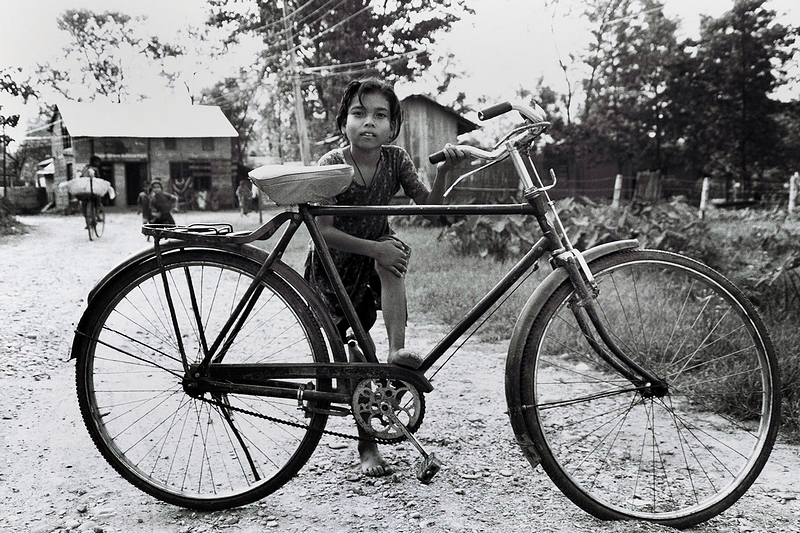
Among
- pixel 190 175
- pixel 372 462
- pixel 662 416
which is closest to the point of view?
pixel 372 462

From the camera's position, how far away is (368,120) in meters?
2.35

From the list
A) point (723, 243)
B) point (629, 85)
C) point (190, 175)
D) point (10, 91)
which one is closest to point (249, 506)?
point (10, 91)

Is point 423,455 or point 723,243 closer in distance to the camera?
point 423,455

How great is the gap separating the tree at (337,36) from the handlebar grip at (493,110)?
8.81 ft

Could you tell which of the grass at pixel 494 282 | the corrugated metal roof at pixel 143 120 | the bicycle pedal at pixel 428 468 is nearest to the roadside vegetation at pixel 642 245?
the grass at pixel 494 282

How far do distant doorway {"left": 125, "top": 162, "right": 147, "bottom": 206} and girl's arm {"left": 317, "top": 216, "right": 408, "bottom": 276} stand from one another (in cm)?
188

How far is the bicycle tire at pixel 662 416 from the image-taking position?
206 cm

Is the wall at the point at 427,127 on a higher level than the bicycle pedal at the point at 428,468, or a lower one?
higher

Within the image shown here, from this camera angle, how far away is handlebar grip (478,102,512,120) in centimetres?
203

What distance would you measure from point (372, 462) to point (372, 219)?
0.94 m

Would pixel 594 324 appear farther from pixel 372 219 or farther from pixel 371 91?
pixel 371 91

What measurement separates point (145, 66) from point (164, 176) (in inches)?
27.9

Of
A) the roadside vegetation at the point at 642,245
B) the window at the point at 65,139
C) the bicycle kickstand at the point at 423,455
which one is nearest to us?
the bicycle kickstand at the point at 423,455

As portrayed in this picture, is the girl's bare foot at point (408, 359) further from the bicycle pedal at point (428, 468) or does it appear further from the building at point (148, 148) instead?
the building at point (148, 148)
